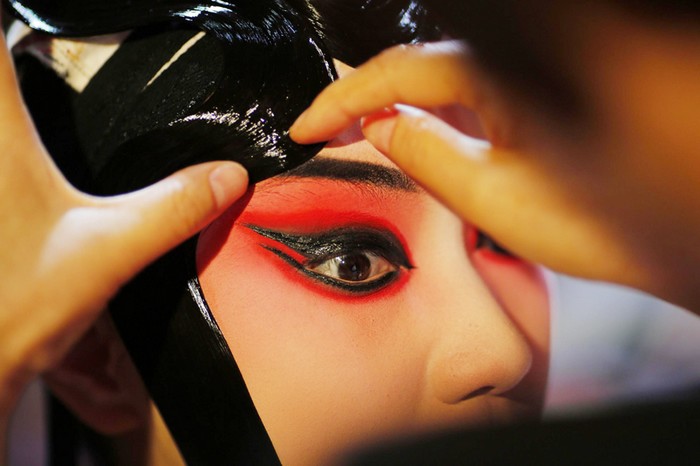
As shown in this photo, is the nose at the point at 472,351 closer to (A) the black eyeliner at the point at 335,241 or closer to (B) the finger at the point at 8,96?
(A) the black eyeliner at the point at 335,241

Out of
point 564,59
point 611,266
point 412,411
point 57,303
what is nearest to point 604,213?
point 611,266

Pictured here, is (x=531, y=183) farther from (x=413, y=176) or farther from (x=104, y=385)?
(x=104, y=385)

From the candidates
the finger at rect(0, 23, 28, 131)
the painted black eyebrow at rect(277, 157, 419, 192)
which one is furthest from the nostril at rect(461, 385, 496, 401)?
the finger at rect(0, 23, 28, 131)

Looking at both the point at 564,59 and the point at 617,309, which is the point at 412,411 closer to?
the point at 617,309

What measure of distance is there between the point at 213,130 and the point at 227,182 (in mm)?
78

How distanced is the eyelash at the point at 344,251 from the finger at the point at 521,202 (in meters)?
0.13

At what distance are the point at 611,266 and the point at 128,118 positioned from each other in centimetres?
60

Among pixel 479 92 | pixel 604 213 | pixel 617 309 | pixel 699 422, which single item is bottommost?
pixel 699 422

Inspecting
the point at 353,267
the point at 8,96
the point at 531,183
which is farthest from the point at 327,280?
the point at 8,96

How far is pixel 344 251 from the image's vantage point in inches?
31.3

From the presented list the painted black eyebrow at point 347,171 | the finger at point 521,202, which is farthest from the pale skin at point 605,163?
the painted black eyebrow at point 347,171

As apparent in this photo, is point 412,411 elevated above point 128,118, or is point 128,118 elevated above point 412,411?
point 128,118

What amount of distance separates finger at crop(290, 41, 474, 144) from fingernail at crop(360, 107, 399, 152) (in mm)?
20

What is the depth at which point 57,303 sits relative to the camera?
2.19 feet
